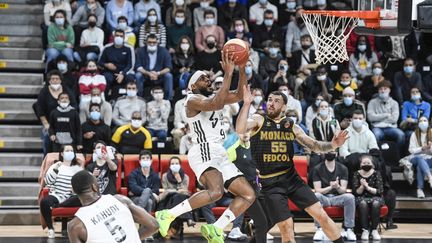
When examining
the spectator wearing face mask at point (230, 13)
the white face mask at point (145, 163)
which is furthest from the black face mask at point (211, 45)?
the white face mask at point (145, 163)

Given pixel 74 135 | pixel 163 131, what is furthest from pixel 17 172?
pixel 163 131

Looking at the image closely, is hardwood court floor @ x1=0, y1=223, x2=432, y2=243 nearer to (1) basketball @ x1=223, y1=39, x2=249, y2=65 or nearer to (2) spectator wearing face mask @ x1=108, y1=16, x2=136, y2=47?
(2) spectator wearing face mask @ x1=108, y1=16, x2=136, y2=47

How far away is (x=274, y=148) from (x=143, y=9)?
9065 mm

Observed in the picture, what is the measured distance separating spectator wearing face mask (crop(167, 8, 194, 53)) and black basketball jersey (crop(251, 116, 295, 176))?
8.32 meters

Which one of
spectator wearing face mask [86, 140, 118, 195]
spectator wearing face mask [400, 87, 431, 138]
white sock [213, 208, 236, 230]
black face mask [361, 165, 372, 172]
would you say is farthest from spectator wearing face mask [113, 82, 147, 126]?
white sock [213, 208, 236, 230]

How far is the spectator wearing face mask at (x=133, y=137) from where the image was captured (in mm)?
16812

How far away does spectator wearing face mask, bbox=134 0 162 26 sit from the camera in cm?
1950

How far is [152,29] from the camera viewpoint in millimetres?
19016

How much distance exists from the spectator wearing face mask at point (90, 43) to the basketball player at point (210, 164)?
8173 mm

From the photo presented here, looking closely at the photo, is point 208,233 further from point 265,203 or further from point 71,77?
point 71,77

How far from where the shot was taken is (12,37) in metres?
20.0

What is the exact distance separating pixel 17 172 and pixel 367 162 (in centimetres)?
634

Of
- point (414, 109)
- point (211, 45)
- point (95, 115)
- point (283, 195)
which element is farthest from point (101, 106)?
point (283, 195)

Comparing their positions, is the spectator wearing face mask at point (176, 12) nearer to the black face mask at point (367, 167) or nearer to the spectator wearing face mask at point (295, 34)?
the spectator wearing face mask at point (295, 34)
